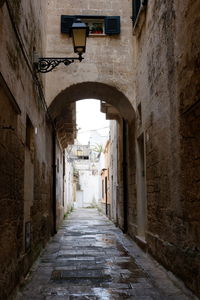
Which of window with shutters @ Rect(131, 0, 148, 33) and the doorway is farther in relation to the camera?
the doorway

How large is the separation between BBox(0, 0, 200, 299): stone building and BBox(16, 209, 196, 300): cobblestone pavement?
254mm

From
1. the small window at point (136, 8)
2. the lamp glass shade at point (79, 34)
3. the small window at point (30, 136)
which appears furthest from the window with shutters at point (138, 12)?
the small window at point (30, 136)

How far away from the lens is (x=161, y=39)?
593 cm

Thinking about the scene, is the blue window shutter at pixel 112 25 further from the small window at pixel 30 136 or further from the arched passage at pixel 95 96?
the small window at pixel 30 136

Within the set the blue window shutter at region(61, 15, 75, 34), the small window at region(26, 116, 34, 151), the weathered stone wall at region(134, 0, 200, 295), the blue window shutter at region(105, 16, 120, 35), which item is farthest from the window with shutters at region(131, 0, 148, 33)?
the small window at region(26, 116, 34, 151)

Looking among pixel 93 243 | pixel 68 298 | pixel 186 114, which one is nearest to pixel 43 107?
pixel 93 243

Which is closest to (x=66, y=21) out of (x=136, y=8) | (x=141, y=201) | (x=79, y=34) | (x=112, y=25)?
(x=112, y=25)

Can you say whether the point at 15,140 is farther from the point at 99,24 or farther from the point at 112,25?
the point at 99,24

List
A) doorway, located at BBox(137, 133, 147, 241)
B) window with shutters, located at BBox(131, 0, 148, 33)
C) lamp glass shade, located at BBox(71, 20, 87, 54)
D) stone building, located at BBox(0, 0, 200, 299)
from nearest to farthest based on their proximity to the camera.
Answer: stone building, located at BBox(0, 0, 200, 299), lamp glass shade, located at BBox(71, 20, 87, 54), window with shutters, located at BBox(131, 0, 148, 33), doorway, located at BBox(137, 133, 147, 241)

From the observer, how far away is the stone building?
13.5 ft

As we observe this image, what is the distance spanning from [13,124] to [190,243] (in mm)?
2569

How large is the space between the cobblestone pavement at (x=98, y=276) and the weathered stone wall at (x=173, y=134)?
30cm

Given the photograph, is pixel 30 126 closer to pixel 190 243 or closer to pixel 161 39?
pixel 161 39

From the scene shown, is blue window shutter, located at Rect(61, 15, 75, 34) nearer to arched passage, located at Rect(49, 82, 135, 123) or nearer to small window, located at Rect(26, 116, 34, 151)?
arched passage, located at Rect(49, 82, 135, 123)
